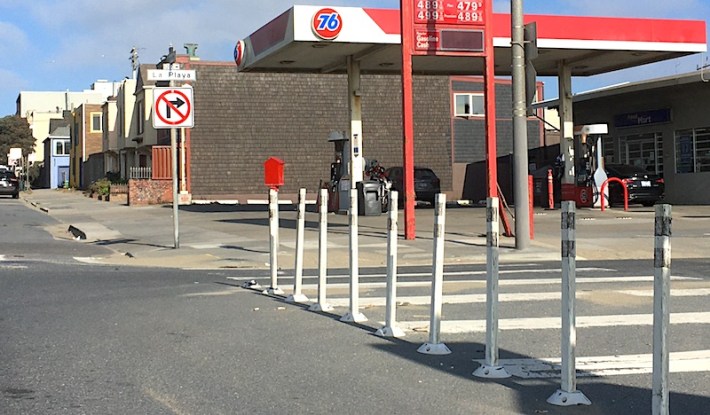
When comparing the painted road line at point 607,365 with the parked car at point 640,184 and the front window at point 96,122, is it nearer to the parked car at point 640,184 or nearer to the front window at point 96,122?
the parked car at point 640,184

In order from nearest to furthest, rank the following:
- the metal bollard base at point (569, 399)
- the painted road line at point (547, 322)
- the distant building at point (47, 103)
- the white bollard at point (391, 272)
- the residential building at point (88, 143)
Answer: the metal bollard base at point (569, 399) < the white bollard at point (391, 272) < the painted road line at point (547, 322) < the residential building at point (88, 143) < the distant building at point (47, 103)

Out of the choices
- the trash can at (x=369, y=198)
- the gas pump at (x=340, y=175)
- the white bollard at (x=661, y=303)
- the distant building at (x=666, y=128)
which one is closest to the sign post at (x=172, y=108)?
the trash can at (x=369, y=198)

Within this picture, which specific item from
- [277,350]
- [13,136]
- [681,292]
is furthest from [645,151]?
[13,136]

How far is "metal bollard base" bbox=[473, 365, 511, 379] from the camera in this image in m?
5.87

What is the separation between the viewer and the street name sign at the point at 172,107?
15.5 meters

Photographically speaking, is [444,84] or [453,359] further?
[444,84]

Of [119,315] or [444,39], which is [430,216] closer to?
[444,39]

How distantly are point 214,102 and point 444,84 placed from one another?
1156 centimetres

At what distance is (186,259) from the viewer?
15.0 meters

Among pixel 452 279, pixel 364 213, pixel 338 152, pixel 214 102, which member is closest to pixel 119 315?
pixel 452 279

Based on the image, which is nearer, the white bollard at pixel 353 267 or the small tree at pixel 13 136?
the white bollard at pixel 353 267

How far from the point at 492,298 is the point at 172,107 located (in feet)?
36.1

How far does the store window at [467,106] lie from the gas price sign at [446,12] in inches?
1022

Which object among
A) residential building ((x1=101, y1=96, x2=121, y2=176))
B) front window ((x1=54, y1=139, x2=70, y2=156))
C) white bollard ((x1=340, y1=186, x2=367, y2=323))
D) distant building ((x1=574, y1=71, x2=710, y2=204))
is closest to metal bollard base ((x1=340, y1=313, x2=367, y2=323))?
white bollard ((x1=340, y1=186, x2=367, y2=323))
